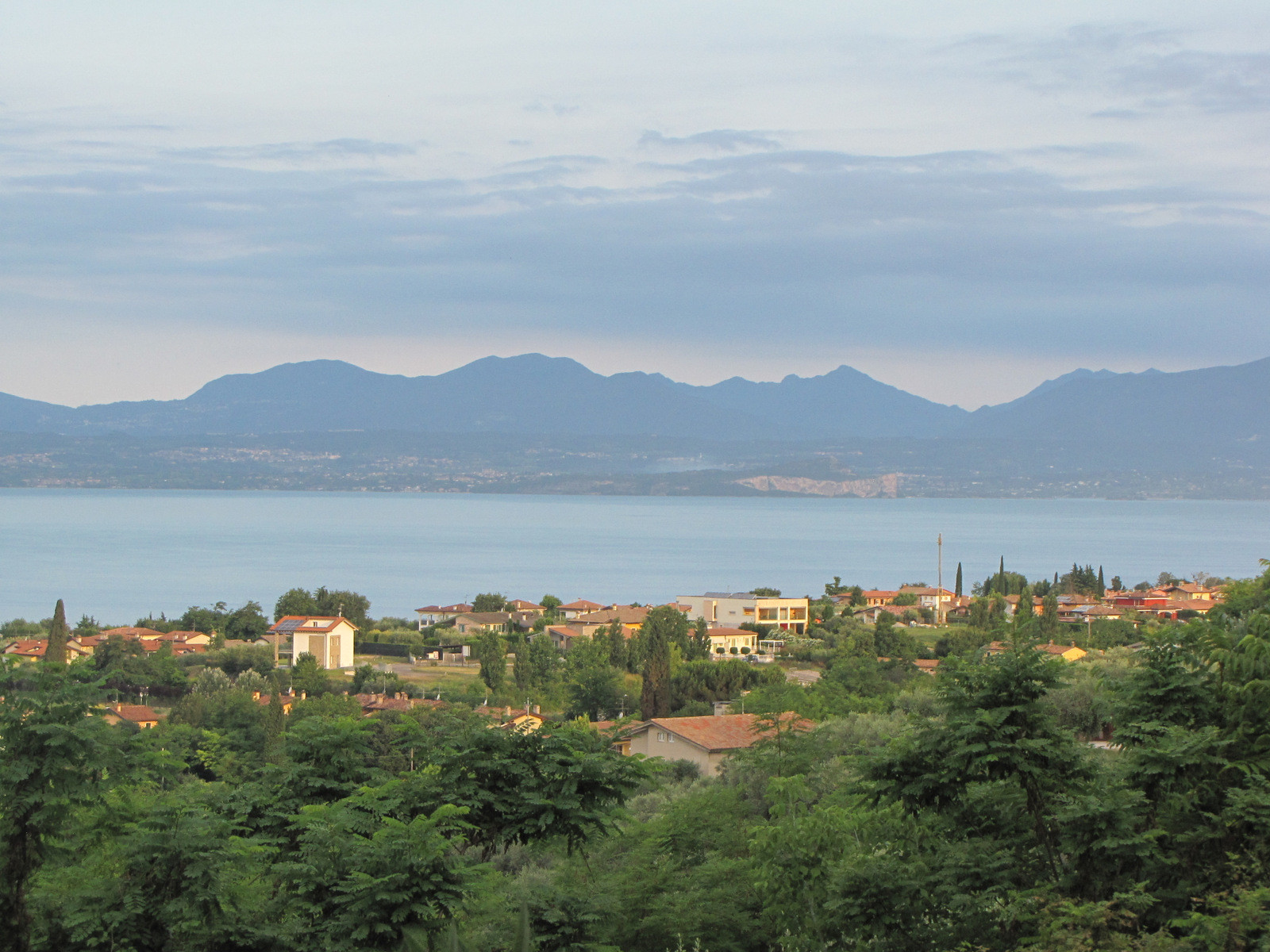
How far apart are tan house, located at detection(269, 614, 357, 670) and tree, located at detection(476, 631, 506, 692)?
27.2 feet

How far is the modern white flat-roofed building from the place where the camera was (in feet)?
237

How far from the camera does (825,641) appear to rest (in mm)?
61781

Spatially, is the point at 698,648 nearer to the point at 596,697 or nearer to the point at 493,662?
the point at 493,662

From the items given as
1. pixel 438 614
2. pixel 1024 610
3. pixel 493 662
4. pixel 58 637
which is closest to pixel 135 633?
pixel 58 637

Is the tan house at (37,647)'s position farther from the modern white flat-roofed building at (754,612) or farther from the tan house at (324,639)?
the modern white flat-roofed building at (754,612)

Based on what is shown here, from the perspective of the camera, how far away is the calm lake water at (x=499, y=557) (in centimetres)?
9956

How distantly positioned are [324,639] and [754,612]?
2876 centimetres

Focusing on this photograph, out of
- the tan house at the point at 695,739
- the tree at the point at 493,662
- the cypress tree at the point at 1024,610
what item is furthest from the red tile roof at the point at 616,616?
the tan house at the point at 695,739

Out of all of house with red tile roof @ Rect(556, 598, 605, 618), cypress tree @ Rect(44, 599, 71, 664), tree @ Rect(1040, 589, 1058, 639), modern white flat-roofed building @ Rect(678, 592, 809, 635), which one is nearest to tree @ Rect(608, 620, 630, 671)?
tree @ Rect(1040, 589, 1058, 639)

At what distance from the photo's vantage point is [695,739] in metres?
28.6

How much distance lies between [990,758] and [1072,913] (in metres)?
1.37

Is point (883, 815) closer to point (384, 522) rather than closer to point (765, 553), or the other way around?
point (765, 553)

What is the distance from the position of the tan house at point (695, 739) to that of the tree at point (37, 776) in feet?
63.3

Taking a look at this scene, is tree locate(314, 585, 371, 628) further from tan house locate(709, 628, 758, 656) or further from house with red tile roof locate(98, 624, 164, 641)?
tan house locate(709, 628, 758, 656)
